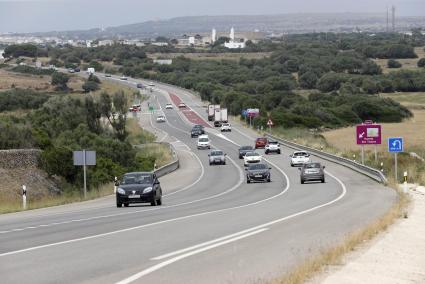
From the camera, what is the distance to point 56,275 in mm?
14406

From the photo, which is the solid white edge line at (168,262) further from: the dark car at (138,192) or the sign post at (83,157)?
the sign post at (83,157)

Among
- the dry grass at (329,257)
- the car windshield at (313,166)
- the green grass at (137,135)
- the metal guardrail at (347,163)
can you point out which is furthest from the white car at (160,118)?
Result: the dry grass at (329,257)

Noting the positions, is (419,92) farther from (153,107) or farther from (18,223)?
(18,223)

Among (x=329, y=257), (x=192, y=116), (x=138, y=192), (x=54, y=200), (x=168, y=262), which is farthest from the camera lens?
(x=192, y=116)

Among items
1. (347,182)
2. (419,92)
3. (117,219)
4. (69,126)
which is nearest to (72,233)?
(117,219)

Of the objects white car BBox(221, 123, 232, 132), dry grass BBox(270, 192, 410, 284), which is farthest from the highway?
white car BBox(221, 123, 232, 132)

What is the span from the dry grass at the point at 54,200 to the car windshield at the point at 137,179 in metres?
3.85

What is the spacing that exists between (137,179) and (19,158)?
15.2 m

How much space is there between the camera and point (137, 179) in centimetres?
3656

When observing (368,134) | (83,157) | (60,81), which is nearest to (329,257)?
(83,157)

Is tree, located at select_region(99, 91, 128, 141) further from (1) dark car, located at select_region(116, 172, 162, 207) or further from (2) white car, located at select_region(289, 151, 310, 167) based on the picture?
(1) dark car, located at select_region(116, 172, 162, 207)

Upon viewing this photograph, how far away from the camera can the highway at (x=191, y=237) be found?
1473 cm

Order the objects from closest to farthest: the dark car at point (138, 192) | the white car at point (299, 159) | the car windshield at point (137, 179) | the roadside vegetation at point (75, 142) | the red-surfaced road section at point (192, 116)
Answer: the dark car at point (138, 192) → the car windshield at point (137, 179) → the roadside vegetation at point (75, 142) → the white car at point (299, 159) → the red-surfaced road section at point (192, 116)

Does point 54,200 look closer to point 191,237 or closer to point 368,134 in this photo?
point 191,237
